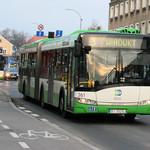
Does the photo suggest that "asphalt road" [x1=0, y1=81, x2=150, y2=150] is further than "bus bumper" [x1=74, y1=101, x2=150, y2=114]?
No

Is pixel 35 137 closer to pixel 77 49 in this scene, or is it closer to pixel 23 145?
pixel 23 145

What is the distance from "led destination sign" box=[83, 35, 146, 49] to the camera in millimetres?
15305

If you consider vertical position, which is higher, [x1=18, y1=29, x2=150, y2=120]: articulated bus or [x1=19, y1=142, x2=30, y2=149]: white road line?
[x1=18, y1=29, x2=150, y2=120]: articulated bus

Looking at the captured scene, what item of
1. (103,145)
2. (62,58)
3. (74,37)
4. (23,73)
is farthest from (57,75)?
(23,73)

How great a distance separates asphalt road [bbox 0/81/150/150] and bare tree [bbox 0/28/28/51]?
146627mm

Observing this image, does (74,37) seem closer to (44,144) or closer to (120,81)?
(120,81)

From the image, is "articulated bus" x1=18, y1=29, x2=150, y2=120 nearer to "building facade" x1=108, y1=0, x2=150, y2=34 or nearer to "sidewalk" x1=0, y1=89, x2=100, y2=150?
"sidewalk" x1=0, y1=89, x2=100, y2=150

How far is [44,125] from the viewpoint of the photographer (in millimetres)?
14117

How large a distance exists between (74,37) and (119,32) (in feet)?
5.05

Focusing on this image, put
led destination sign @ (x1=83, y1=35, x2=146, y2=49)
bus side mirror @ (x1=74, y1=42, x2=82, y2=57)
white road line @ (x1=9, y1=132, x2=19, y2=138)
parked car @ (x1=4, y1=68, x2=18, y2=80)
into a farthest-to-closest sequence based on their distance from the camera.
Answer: parked car @ (x1=4, y1=68, x2=18, y2=80) < led destination sign @ (x1=83, y1=35, x2=146, y2=49) < bus side mirror @ (x1=74, y1=42, x2=82, y2=57) < white road line @ (x1=9, y1=132, x2=19, y2=138)

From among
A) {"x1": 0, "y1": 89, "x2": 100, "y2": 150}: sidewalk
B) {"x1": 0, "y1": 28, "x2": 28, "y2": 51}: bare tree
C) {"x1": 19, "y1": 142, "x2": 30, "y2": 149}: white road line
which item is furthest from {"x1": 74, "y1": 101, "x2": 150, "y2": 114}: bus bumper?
{"x1": 0, "y1": 28, "x2": 28, "y2": 51}: bare tree

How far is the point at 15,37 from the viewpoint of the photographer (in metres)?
167

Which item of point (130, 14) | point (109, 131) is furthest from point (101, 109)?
point (130, 14)

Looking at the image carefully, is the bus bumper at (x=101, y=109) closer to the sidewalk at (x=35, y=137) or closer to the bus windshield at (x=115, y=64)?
the bus windshield at (x=115, y=64)
